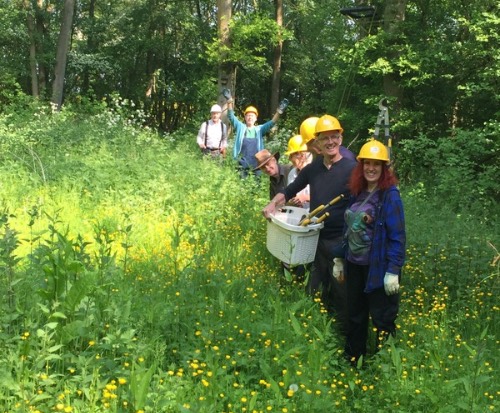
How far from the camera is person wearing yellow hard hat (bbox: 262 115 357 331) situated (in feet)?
14.5

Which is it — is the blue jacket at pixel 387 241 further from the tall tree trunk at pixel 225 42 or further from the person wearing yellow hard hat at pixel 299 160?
the tall tree trunk at pixel 225 42

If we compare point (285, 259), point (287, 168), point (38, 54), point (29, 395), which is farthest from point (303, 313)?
point (38, 54)

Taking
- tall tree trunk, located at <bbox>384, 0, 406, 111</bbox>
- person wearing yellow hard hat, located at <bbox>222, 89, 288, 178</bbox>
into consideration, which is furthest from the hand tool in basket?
tall tree trunk, located at <bbox>384, 0, 406, 111</bbox>

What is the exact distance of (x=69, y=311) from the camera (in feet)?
12.0

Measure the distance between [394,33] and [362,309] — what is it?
10388 mm

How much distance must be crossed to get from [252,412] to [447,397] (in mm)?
1175

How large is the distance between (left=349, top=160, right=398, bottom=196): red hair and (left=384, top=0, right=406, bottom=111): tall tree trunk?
9.77 meters

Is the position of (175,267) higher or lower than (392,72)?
lower

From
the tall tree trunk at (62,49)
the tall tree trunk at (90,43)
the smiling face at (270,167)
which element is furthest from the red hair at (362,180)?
the tall tree trunk at (90,43)

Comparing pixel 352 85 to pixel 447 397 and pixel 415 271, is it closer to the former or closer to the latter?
pixel 415 271

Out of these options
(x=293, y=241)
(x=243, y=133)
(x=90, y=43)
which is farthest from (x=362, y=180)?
(x=90, y=43)

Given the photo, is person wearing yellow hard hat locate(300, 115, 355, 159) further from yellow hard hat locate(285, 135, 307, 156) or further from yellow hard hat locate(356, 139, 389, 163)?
A: yellow hard hat locate(356, 139, 389, 163)

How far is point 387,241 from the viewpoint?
383cm

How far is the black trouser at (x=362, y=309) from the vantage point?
3.98 meters
